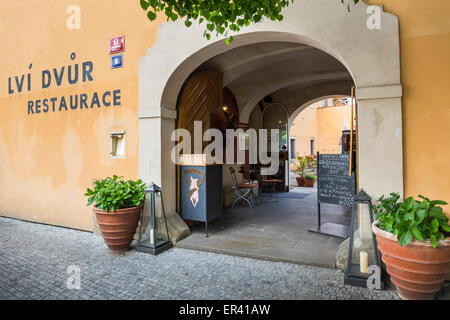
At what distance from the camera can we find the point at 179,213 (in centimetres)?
490

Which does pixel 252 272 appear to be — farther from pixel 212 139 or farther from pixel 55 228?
pixel 55 228

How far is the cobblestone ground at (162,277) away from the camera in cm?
289

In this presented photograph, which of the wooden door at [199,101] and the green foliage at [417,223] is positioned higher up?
the wooden door at [199,101]

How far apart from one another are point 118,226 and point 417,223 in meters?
3.63

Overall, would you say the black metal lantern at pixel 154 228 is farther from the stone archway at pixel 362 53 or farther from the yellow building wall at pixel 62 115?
the stone archway at pixel 362 53

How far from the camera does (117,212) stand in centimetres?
408

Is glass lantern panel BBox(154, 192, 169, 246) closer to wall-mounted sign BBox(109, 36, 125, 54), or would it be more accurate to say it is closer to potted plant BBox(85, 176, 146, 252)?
potted plant BBox(85, 176, 146, 252)

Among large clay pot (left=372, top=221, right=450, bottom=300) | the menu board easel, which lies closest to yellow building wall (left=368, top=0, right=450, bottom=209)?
large clay pot (left=372, top=221, right=450, bottom=300)

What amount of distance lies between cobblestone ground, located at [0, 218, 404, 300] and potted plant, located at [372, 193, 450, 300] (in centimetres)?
28

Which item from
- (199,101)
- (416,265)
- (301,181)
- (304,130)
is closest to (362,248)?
(416,265)

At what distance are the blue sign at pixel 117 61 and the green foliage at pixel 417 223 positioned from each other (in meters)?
4.64

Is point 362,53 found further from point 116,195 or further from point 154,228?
point 116,195

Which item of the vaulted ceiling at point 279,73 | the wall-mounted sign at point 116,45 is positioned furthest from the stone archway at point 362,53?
the vaulted ceiling at point 279,73

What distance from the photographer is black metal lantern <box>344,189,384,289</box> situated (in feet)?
9.82
